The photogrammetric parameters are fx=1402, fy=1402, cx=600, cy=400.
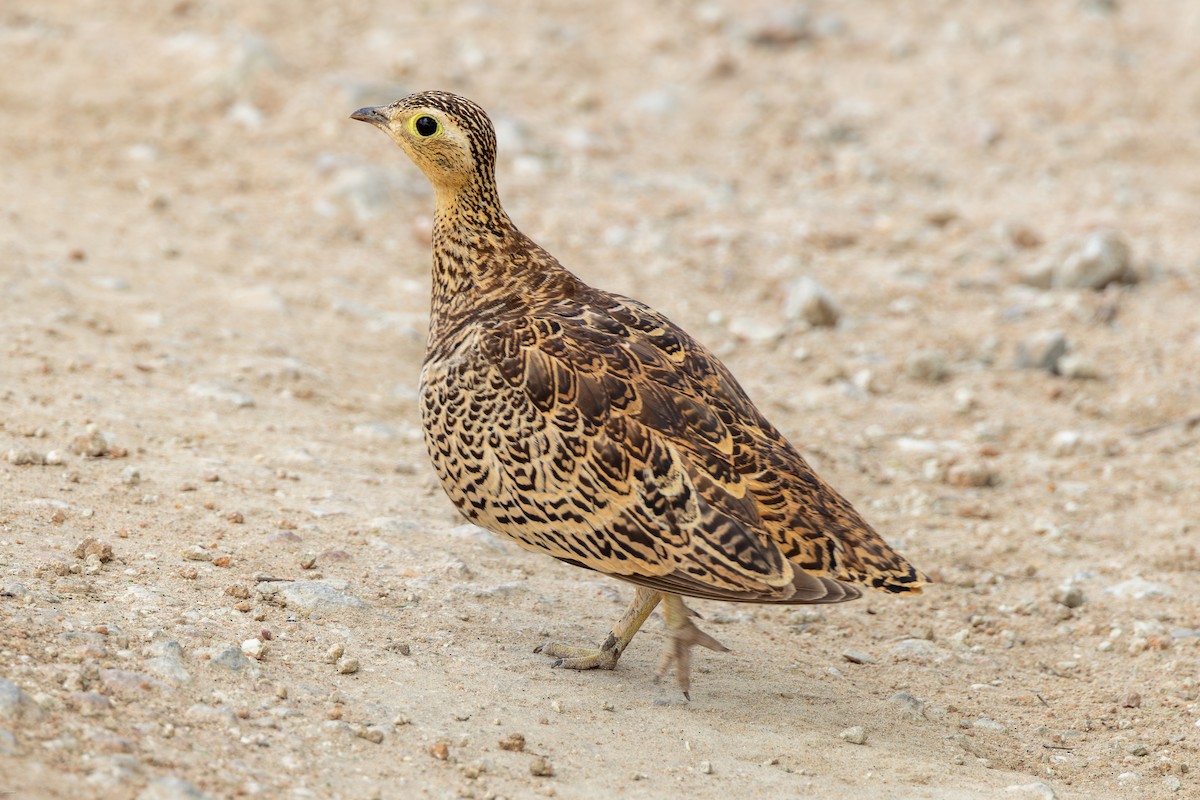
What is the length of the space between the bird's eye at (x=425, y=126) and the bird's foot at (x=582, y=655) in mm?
2185

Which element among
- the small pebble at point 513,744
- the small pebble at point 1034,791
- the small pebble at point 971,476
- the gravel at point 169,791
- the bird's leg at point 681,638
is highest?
the small pebble at point 971,476

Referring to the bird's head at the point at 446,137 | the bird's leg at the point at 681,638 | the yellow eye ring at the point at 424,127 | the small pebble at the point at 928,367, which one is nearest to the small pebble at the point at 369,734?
the bird's leg at the point at 681,638

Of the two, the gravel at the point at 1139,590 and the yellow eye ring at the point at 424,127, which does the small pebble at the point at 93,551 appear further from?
the gravel at the point at 1139,590

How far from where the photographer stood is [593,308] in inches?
219

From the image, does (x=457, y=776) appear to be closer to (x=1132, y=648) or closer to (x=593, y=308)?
(x=593, y=308)

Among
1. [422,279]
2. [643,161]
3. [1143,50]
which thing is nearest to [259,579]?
[422,279]

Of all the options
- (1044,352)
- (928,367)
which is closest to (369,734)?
(928,367)

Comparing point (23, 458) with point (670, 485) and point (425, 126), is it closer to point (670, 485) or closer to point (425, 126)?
point (425, 126)

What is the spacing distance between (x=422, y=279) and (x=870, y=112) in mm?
5000

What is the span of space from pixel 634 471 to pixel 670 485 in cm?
14

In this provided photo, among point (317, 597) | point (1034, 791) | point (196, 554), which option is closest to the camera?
point (1034, 791)

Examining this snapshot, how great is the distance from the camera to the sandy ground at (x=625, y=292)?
4.70 meters

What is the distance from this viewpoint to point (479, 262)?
593 centimetres

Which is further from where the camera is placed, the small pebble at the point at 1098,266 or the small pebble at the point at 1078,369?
the small pebble at the point at 1098,266
